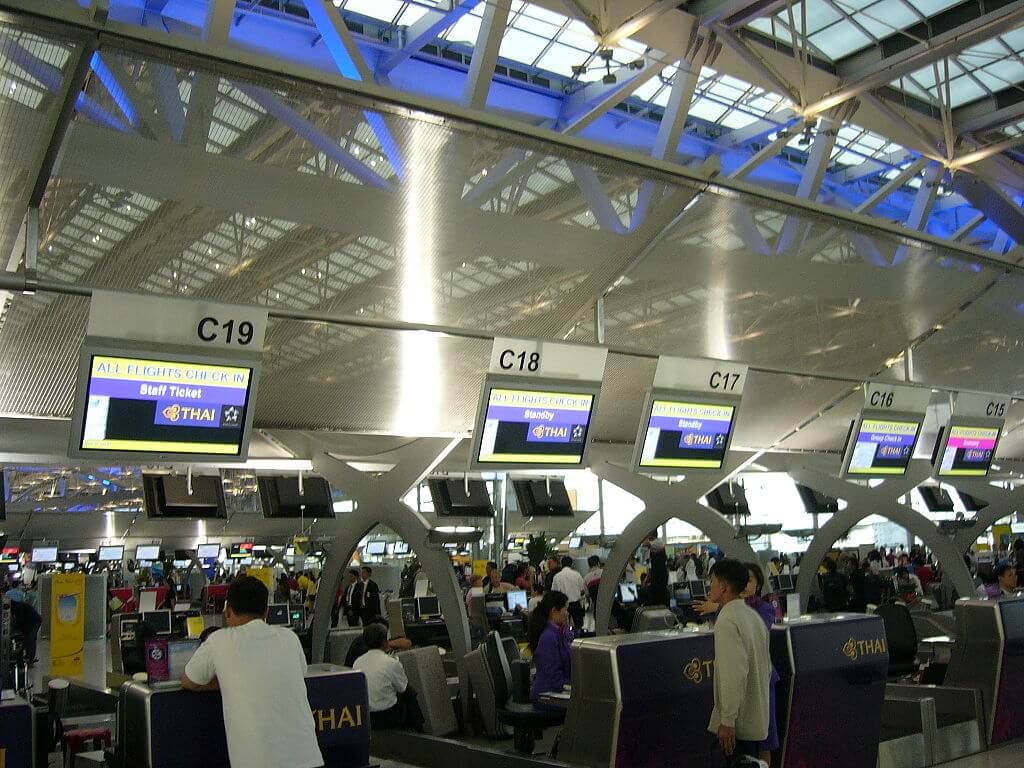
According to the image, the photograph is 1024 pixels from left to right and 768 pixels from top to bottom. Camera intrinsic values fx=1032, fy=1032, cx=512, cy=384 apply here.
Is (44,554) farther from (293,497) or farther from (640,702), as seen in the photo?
(640,702)

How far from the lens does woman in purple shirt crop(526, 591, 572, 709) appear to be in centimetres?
899

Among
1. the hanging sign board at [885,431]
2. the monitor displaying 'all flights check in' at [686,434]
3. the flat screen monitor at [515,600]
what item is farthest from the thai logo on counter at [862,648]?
the flat screen monitor at [515,600]

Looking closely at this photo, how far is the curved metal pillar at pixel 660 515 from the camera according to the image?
1920cm

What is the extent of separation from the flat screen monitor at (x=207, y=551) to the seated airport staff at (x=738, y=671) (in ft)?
149

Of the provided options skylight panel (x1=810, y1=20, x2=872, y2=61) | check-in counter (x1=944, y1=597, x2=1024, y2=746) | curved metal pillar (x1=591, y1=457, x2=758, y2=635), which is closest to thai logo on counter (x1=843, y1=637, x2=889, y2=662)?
check-in counter (x1=944, y1=597, x2=1024, y2=746)

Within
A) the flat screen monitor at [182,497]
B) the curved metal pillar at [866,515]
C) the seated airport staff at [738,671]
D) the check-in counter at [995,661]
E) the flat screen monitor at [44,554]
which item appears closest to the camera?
the seated airport staff at [738,671]

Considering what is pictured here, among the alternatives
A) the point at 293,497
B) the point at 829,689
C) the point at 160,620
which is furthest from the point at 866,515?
the point at 829,689

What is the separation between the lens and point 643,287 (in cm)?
1148

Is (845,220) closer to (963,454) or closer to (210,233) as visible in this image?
(210,233)

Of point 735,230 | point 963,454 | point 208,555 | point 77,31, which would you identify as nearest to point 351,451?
point 735,230

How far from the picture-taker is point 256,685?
5.09 metres

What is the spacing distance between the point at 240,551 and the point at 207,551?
215 cm

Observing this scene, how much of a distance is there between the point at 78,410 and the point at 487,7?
6.38 metres

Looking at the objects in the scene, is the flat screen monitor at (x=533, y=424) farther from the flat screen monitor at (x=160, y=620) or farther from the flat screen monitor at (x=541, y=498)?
the flat screen monitor at (x=541, y=498)
